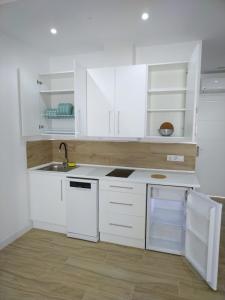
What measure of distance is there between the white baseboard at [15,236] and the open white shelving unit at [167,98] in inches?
84.9

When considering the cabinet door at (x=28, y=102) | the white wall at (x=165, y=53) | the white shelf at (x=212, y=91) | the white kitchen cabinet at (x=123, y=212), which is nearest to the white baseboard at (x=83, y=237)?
the white kitchen cabinet at (x=123, y=212)

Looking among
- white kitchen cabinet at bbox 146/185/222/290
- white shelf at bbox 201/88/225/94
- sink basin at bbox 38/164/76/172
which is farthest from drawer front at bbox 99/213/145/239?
white shelf at bbox 201/88/225/94

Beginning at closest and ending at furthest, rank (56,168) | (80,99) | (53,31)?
(53,31) → (80,99) → (56,168)

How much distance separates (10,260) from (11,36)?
269 cm

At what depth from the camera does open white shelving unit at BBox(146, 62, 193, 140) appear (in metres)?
2.70

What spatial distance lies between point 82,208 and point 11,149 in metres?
1.19

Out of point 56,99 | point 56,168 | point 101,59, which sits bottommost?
point 56,168

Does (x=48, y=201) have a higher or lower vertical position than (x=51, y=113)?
lower

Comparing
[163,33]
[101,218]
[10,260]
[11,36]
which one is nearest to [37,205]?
[10,260]

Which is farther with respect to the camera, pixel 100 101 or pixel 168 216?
pixel 100 101

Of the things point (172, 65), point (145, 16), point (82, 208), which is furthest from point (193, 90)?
point (82, 208)

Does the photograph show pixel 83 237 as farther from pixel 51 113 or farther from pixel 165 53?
pixel 165 53

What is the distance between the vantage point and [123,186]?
2510mm

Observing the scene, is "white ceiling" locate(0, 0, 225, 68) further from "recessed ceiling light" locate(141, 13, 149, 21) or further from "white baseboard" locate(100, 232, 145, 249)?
"white baseboard" locate(100, 232, 145, 249)
